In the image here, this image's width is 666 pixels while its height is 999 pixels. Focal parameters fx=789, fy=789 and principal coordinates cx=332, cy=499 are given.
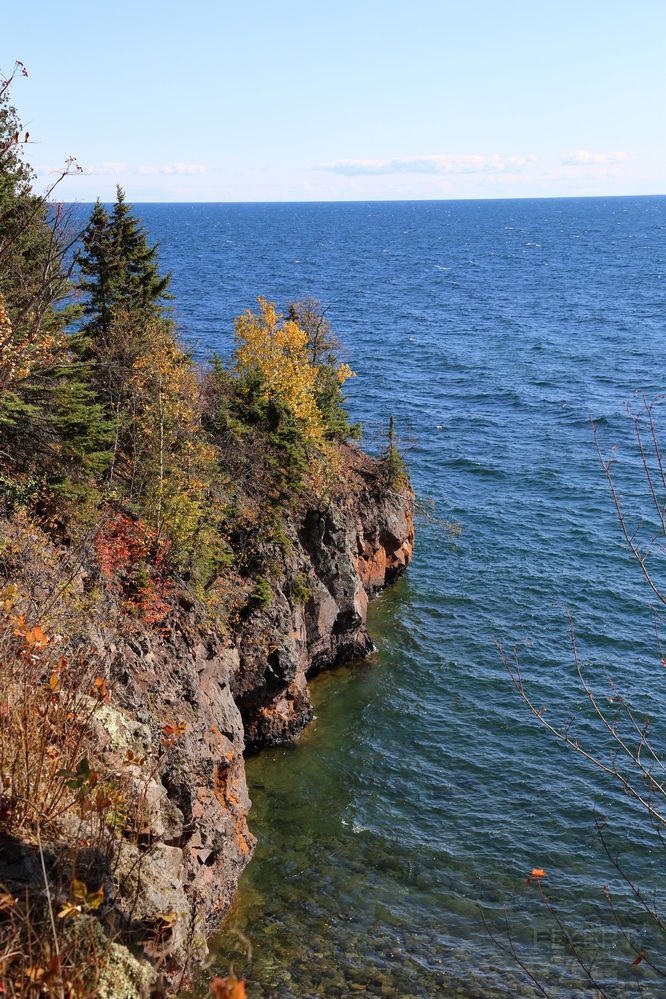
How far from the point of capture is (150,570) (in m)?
22.3

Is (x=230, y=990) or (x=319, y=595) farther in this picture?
(x=319, y=595)

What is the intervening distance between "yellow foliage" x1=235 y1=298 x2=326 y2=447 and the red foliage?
950 centimetres

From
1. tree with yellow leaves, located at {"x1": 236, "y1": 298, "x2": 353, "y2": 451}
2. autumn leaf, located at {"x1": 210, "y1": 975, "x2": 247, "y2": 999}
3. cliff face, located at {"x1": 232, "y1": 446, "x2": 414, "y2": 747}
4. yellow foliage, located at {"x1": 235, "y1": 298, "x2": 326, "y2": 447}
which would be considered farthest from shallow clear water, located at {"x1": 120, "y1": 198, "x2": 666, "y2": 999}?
autumn leaf, located at {"x1": 210, "y1": 975, "x2": 247, "y2": 999}

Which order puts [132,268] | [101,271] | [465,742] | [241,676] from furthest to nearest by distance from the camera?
[132,268] → [101,271] → [465,742] → [241,676]

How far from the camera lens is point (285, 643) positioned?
26266mm

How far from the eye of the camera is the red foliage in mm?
20922

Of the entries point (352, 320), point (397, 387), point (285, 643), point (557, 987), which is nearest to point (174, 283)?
point (352, 320)

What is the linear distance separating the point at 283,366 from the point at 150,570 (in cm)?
1190

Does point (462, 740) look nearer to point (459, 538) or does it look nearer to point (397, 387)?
point (459, 538)

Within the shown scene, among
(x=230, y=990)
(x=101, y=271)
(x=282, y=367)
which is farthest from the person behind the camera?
(x=282, y=367)

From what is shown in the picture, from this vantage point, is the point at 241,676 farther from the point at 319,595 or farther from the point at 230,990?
the point at 230,990

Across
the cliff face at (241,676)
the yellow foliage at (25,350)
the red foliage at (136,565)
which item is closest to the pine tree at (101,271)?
the yellow foliage at (25,350)

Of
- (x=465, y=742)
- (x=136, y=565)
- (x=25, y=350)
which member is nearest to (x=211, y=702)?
(x=136, y=565)

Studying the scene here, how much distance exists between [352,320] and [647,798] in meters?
68.8
